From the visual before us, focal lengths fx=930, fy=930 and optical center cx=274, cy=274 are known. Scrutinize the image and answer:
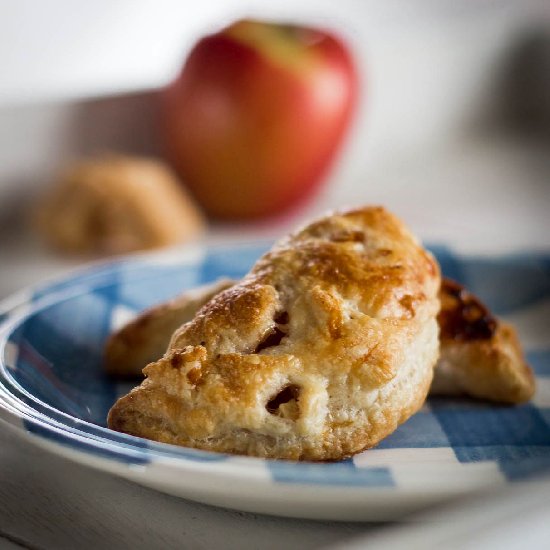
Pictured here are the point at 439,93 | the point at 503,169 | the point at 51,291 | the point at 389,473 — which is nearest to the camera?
the point at 389,473

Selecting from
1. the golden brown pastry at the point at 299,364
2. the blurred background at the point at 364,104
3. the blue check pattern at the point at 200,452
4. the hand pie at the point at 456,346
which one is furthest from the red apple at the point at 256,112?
→ the golden brown pastry at the point at 299,364

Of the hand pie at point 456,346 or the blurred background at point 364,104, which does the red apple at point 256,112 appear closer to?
the blurred background at point 364,104

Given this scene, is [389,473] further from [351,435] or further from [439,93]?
[439,93]

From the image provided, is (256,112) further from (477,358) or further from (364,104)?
(477,358)

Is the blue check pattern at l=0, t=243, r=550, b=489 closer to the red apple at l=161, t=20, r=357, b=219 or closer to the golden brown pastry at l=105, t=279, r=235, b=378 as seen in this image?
the golden brown pastry at l=105, t=279, r=235, b=378

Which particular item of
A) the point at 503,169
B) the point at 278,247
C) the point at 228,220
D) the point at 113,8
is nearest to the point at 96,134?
the point at 228,220

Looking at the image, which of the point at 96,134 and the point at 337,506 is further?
the point at 96,134

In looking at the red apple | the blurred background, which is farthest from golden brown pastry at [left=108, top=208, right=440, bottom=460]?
the red apple

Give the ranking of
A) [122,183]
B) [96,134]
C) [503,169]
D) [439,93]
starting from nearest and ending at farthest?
[122,183] < [96,134] < [503,169] < [439,93]
